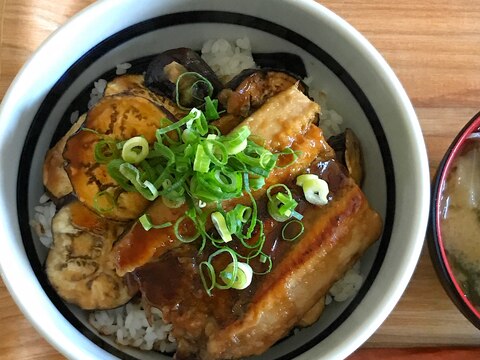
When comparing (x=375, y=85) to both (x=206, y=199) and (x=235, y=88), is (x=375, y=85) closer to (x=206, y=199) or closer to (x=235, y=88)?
(x=235, y=88)

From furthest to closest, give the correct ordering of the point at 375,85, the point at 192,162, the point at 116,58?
the point at 116,58
the point at 375,85
the point at 192,162

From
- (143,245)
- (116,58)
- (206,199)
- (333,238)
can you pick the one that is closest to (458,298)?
(333,238)

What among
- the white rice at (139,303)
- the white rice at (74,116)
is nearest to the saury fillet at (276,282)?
the white rice at (139,303)

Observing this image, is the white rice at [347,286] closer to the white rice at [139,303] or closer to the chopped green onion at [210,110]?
the white rice at [139,303]

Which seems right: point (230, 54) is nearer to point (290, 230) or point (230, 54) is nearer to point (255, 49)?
point (255, 49)

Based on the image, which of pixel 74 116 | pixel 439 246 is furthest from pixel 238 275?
pixel 74 116
